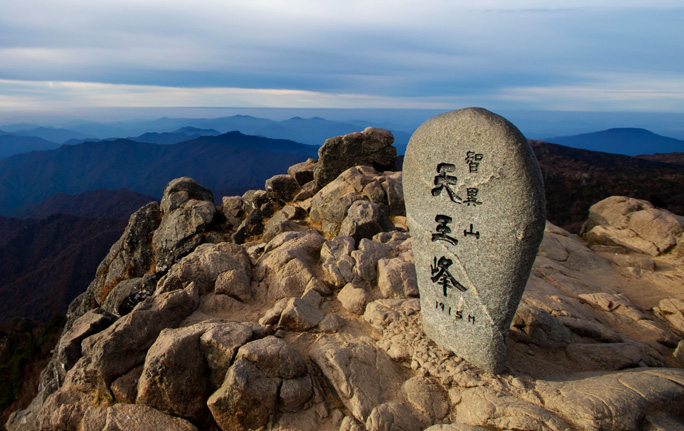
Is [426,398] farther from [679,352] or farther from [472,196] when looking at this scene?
[679,352]

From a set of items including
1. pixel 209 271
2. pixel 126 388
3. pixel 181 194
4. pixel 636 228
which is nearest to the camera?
pixel 126 388

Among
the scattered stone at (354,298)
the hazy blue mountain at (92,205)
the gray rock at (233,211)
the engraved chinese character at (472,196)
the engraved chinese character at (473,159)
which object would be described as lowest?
the hazy blue mountain at (92,205)

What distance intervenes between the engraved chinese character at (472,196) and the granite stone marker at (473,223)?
0.07 feet

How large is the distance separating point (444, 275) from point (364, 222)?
791cm

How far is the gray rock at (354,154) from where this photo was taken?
2547 cm

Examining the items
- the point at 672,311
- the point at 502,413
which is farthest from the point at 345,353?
the point at 672,311

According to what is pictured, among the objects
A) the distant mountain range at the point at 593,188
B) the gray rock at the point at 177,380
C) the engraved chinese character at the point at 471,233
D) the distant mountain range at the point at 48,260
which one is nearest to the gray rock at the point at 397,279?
the engraved chinese character at the point at 471,233

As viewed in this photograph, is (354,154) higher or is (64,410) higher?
(354,154)

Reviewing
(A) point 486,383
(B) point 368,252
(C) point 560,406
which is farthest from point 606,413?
(B) point 368,252

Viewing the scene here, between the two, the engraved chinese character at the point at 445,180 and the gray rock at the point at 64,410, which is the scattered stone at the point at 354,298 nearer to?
the engraved chinese character at the point at 445,180

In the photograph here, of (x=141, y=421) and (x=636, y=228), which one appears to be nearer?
(x=141, y=421)

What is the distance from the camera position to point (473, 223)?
25.7ft

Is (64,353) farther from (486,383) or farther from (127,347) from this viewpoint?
(486,383)

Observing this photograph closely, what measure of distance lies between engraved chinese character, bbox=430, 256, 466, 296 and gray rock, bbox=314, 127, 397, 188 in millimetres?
17358
